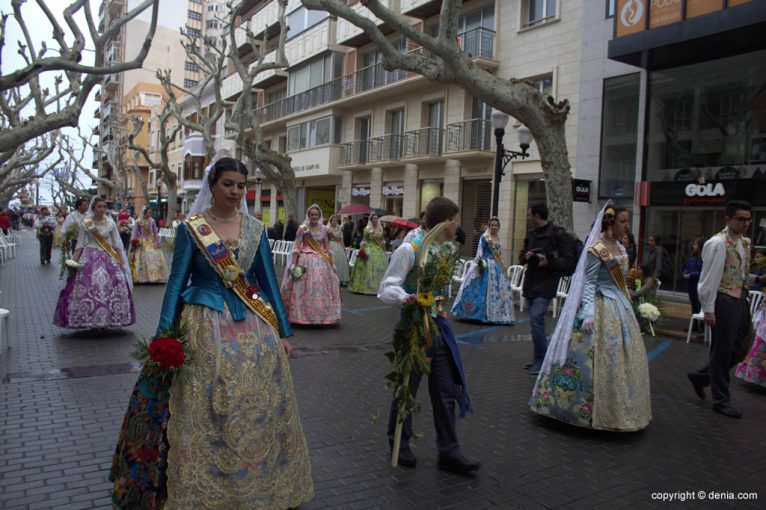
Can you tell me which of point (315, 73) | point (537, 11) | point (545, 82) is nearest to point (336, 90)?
point (315, 73)

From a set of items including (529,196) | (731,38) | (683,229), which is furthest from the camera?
(529,196)

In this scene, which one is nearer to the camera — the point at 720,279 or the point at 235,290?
the point at 235,290

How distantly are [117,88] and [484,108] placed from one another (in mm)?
71986

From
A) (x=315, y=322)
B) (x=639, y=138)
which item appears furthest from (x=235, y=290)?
(x=639, y=138)

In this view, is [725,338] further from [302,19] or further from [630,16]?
[302,19]

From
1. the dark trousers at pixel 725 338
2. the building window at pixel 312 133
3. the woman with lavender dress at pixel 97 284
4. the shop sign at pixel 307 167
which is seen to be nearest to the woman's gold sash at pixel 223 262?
the dark trousers at pixel 725 338

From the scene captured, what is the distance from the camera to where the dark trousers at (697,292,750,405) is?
18.8 ft

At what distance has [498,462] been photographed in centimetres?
447

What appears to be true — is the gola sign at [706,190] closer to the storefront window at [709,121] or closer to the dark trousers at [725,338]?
the storefront window at [709,121]

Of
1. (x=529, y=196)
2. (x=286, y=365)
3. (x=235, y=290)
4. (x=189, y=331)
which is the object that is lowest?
(x=286, y=365)

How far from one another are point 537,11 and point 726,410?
59.7ft

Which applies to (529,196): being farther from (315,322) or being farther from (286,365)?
(286,365)

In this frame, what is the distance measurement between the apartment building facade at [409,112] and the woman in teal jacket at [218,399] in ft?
A: 55.8

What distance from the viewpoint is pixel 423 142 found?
25.0 metres
